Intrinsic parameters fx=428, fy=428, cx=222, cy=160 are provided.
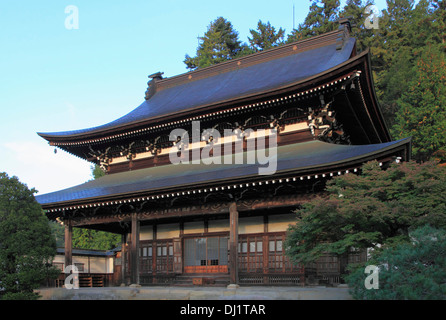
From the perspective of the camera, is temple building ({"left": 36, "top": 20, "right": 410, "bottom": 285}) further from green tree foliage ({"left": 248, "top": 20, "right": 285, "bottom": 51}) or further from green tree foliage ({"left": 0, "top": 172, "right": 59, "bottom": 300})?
green tree foliage ({"left": 248, "top": 20, "right": 285, "bottom": 51})

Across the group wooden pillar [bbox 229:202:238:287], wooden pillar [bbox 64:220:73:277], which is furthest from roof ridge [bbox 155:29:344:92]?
wooden pillar [bbox 64:220:73:277]

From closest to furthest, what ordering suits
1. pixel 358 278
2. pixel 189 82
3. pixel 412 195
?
pixel 358 278
pixel 412 195
pixel 189 82

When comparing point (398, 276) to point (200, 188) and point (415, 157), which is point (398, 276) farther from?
point (415, 157)

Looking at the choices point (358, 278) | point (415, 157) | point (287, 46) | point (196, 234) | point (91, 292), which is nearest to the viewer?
point (358, 278)

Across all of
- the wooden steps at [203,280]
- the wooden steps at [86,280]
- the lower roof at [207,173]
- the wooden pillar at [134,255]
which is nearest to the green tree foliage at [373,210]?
the lower roof at [207,173]

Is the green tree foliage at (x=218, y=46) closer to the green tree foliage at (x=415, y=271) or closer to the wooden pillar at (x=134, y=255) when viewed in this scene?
the wooden pillar at (x=134, y=255)

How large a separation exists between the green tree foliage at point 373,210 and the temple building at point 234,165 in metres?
1.14

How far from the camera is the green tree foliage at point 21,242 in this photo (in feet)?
49.3

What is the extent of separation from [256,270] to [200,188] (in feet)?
15.0

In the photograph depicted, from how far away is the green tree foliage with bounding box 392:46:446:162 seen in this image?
30.2m

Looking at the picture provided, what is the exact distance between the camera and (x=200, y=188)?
51.4ft

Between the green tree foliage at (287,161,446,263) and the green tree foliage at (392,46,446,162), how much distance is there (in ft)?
66.3

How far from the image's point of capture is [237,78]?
24094 mm
